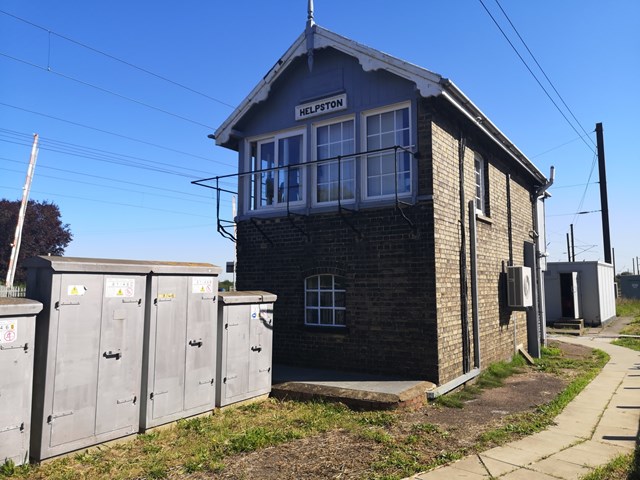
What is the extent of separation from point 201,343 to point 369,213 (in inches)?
161

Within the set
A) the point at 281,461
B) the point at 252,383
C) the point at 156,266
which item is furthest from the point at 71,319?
the point at 252,383

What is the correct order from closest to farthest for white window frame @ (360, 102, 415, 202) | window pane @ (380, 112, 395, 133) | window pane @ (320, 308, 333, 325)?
white window frame @ (360, 102, 415, 202)
window pane @ (380, 112, 395, 133)
window pane @ (320, 308, 333, 325)

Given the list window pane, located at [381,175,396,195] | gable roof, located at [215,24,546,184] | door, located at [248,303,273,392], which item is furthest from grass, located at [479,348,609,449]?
gable roof, located at [215,24,546,184]

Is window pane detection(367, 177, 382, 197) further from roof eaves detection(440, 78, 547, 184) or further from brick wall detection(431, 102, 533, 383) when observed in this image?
roof eaves detection(440, 78, 547, 184)

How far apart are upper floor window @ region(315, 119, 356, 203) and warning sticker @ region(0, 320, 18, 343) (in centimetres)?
608

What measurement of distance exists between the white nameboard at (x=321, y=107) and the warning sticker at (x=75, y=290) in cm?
620

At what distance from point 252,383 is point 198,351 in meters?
1.30

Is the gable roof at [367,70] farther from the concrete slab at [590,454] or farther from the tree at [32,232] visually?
the tree at [32,232]

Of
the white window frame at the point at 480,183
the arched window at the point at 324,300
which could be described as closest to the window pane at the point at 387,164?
the arched window at the point at 324,300

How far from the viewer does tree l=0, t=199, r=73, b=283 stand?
41188mm

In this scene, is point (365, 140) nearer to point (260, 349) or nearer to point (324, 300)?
point (324, 300)

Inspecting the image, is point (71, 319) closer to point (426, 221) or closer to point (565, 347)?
point (426, 221)

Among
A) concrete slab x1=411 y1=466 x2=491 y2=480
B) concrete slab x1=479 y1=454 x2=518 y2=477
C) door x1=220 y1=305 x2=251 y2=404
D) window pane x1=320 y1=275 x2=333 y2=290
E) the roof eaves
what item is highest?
the roof eaves

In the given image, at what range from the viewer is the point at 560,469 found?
5043 mm
